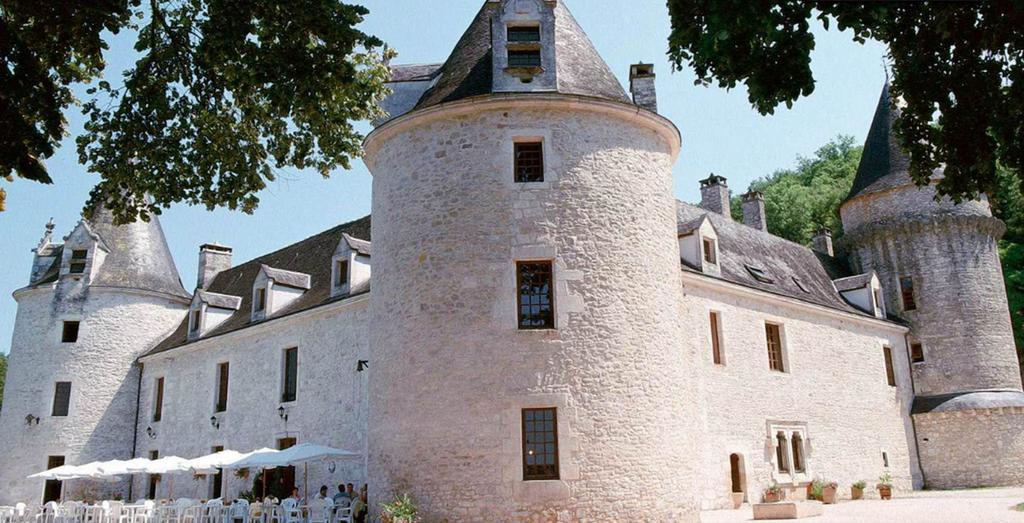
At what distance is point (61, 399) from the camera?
25.5 m

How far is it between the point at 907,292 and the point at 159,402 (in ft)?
78.4

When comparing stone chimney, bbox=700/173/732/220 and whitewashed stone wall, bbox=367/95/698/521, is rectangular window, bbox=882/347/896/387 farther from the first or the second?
whitewashed stone wall, bbox=367/95/698/521

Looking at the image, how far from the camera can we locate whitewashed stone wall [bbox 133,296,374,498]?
725 inches

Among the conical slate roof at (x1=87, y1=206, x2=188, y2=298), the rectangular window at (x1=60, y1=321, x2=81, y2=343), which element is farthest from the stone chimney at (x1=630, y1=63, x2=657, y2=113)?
the rectangular window at (x1=60, y1=321, x2=81, y2=343)

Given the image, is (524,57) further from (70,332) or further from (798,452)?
(70,332)

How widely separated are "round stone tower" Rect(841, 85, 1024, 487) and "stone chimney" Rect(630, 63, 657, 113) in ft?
43.0

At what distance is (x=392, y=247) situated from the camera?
1455cm

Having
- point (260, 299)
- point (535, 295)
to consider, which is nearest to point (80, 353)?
point (260, 299)

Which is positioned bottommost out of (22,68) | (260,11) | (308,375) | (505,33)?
(308,375)

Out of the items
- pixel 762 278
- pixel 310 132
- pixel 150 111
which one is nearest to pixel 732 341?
pixel 762 278

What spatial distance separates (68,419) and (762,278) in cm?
2092

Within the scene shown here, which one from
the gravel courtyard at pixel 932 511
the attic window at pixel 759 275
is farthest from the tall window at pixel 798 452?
the attic window at pixel 759 275

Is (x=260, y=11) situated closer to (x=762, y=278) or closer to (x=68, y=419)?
(x=762, y=278)

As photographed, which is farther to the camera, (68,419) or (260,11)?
(68,419)
